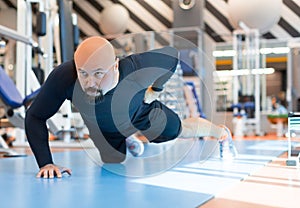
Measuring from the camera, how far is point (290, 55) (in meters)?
8.39

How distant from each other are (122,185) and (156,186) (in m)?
0.13

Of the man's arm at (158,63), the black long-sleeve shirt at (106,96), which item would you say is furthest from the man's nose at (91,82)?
the man's arm at (158,63)

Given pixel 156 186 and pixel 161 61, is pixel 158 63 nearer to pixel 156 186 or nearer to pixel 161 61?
pixel 161 61

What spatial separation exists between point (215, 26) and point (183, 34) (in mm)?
1171

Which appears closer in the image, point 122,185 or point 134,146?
point 122,185

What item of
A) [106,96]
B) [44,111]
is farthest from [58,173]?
[106,96]

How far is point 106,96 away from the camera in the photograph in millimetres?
1576

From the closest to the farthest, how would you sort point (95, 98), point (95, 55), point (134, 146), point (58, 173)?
point (95, 55) → point (95, 98) → point (58, 173) → point (134, 146)

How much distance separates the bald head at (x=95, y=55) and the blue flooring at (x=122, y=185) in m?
0.45

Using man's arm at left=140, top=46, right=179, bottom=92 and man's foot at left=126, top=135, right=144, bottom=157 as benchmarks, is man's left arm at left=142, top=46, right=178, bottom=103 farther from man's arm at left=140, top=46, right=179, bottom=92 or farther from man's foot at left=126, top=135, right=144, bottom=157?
man's foot at left=126, top=135, right=144, bottom=157

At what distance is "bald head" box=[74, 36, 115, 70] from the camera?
1.40m

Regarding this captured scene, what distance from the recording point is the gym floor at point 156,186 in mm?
1151

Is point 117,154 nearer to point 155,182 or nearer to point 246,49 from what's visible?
point 155,182

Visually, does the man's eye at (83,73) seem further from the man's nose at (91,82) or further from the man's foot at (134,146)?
the man's foot at (134,146)
